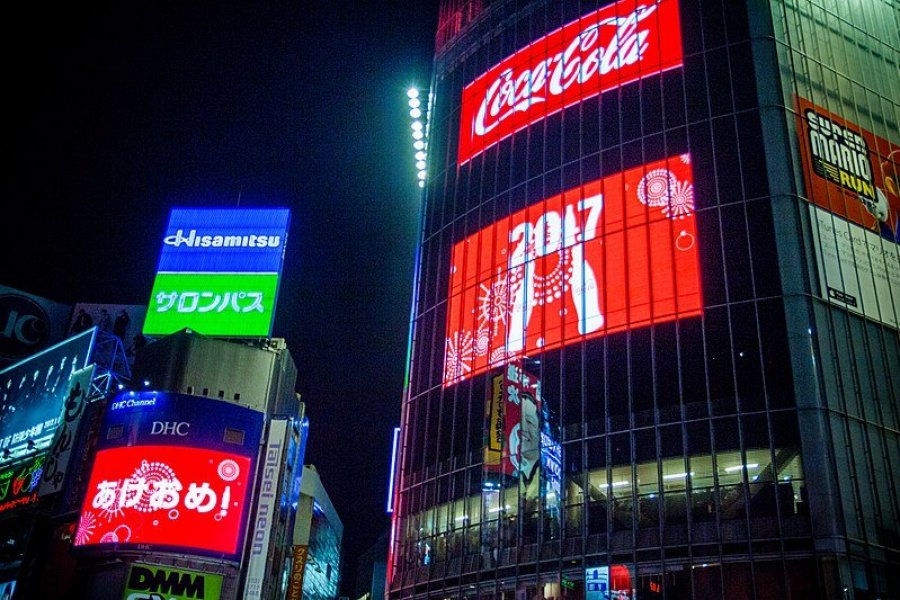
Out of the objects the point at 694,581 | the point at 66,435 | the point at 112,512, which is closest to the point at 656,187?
the point at 694,581

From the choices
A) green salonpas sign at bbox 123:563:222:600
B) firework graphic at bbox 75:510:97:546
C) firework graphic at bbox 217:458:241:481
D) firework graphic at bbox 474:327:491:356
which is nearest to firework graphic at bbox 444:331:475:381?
firework graphic at bbox 474:327:491:356

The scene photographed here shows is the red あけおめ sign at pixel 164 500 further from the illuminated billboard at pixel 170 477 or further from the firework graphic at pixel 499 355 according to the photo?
the firework graphic at pixel 499 355

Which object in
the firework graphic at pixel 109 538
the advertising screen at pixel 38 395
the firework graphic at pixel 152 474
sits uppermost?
the advertising screen at pixel 38 395

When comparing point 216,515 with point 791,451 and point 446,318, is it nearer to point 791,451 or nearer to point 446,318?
point 446,318

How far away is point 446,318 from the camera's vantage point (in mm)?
41188

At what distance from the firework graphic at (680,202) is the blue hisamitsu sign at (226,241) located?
19.2 m

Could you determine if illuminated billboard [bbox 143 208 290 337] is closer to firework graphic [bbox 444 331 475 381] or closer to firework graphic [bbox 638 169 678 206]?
firework graphic [bbox 444 331 475 381]

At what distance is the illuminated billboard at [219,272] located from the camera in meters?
39.5

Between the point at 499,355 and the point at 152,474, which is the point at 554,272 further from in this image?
the point at 152,474

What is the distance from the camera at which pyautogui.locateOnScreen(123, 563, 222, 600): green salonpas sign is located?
2947cm

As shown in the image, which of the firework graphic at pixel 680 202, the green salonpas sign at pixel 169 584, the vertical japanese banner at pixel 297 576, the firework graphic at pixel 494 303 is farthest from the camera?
the firework graphic at pixel 494 303

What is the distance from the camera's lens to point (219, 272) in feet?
135

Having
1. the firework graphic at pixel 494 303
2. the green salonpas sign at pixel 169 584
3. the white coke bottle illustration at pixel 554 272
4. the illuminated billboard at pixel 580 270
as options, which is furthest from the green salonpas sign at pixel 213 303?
the green salonpas sign at pixel 169 584

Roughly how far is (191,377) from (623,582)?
1897cm
